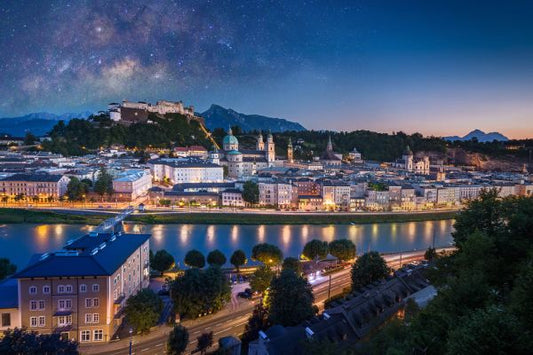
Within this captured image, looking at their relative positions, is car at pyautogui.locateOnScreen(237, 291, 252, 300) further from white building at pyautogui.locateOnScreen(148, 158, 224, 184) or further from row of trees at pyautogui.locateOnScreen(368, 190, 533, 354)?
white building at pyautogui.locateOnScreen(148, 158, 224, 184)

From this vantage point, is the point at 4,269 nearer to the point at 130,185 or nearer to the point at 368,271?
the point at 368,271

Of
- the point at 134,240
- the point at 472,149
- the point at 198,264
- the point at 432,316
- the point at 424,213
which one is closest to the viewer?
the point at 432,316

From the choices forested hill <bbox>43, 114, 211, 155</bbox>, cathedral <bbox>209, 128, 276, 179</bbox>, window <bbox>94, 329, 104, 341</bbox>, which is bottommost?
window <bbox>94, 329, 104, 341</bbox>

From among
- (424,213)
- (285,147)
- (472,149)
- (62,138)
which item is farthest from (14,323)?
(472,149)

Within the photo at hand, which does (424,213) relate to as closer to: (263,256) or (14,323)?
(263,256)

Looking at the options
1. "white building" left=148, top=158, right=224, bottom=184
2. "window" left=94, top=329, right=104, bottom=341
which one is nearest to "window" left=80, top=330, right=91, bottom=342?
"window" left=94, top=329, right=104, bottom=341

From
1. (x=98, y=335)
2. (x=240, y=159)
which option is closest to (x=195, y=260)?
(x=98, y=335)
